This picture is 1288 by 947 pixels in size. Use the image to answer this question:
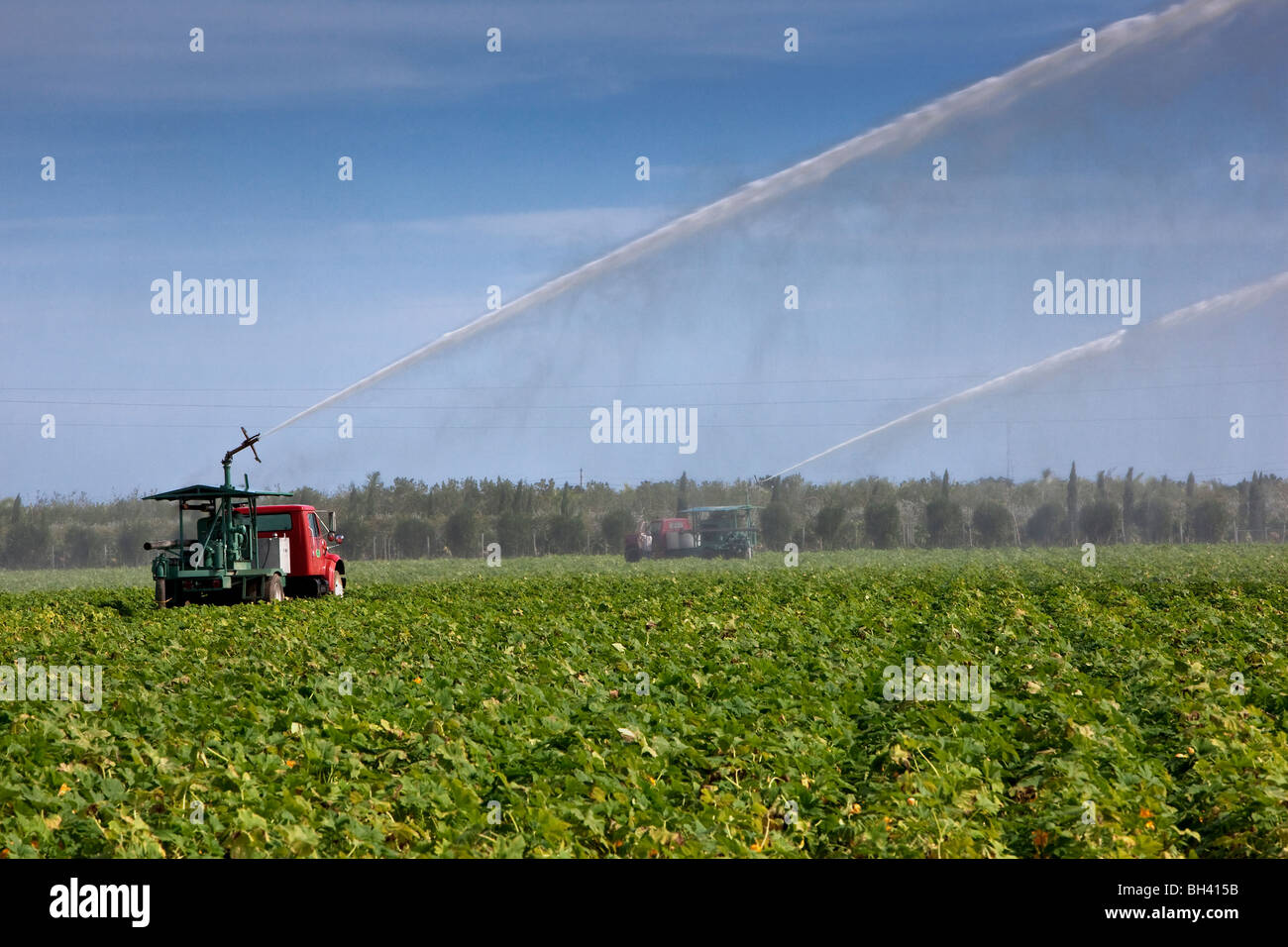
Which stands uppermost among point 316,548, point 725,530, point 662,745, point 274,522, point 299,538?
point 274,522

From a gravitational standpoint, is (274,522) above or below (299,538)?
above

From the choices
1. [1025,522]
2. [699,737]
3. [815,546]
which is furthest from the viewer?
[1025,522]

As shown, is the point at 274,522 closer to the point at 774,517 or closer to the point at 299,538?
the point at 299,538

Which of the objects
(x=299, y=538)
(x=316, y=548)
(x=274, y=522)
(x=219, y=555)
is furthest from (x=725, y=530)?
(x=219, y=555)

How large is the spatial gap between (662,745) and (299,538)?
2053cm

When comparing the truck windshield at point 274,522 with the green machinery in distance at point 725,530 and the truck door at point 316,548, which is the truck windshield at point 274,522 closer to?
the truck door at point 316,548

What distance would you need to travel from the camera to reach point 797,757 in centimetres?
808

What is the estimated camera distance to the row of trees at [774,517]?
81.0 m

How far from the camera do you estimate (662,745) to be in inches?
329

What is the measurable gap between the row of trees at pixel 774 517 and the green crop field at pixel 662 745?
6398 centimetres

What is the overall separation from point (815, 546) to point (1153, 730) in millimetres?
72039

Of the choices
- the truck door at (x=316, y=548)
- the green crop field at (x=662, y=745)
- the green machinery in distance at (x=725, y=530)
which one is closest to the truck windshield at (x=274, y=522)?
the truck door at (x=316, y=548)
